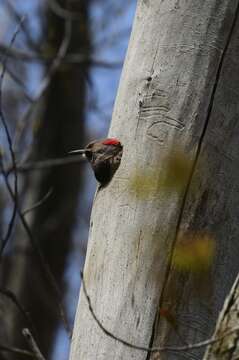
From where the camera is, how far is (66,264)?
727cm

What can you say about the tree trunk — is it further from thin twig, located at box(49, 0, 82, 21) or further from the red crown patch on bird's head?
thin twig, located at box(49, 0, 82, 21)

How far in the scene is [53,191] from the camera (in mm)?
7207

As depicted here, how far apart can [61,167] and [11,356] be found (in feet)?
5.87

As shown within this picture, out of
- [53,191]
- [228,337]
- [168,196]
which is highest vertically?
[168,196]

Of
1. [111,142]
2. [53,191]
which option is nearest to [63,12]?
[53,191]

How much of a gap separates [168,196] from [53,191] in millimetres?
4663

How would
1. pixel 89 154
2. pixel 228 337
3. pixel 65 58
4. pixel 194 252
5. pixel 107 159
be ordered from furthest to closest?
pixel 65 58 < pixel 89 154 < pixel 107 159 < pixel 194 252 < pixel 228 337

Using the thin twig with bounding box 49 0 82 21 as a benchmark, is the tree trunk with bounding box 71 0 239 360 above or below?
below

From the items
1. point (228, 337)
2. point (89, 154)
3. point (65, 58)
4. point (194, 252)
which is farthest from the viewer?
point (65, 58)

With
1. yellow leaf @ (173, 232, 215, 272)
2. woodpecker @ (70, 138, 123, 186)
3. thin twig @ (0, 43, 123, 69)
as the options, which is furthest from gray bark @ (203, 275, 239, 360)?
thin twig @ (0, 43, 123, 69)

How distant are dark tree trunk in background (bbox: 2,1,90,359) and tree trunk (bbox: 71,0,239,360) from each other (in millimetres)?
3919

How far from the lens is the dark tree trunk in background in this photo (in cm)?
688

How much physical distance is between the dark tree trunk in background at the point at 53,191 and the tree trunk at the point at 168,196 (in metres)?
3.92

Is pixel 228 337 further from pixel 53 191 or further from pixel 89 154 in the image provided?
pixel 53 191
